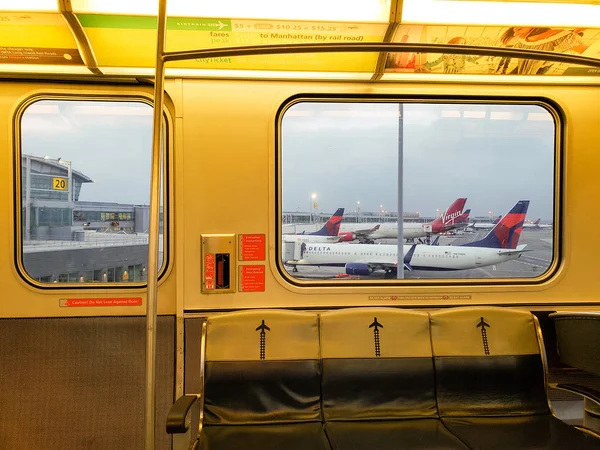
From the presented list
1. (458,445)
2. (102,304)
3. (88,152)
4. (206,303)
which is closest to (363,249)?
(206,303)

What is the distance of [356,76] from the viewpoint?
2.59m

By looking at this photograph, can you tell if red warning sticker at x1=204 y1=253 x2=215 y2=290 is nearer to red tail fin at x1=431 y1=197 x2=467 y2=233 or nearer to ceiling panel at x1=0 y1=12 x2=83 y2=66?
ceiling panel at x1=0 y1=12 x2=83 y2=66

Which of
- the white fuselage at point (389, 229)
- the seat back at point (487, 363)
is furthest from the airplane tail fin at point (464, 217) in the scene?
the seat back at point (487, 363)

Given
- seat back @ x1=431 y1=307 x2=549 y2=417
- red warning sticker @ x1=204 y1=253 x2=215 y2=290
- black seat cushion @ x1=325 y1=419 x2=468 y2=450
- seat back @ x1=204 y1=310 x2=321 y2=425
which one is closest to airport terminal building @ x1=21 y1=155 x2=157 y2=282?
red warning sticker @ x1=204 y1=253 x2=215 y2=290

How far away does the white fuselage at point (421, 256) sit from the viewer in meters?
3.00

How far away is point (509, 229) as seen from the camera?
3.12 metres

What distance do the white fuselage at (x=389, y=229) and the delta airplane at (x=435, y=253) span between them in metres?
0.08

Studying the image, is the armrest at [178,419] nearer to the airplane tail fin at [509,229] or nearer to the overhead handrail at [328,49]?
the overhead handrail at [328,49]

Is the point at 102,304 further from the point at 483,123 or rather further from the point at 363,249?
the point at 483,123

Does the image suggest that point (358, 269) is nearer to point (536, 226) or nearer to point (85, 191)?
point (536, 226)

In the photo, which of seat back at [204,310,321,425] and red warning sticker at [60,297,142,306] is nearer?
seat back at [204,310,321,425]

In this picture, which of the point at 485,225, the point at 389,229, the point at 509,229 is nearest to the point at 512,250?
the point at 509,229

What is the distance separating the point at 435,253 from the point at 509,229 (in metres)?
0.61

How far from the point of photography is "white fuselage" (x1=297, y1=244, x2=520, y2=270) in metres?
3.00
